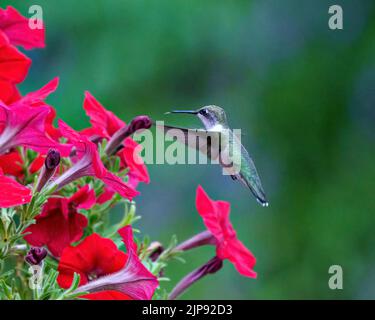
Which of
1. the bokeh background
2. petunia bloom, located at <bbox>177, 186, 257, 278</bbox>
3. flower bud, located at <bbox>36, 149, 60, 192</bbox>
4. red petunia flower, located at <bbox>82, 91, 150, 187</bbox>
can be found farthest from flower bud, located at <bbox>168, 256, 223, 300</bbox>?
the bokeh background

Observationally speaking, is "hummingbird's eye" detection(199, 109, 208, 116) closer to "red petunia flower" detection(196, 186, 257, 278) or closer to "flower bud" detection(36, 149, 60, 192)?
"red petunia flower" detection(196, 186, 257, 278)

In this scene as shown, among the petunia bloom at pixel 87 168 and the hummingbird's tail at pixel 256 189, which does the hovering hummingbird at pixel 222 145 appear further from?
the petunia bloom at pixel 87 168

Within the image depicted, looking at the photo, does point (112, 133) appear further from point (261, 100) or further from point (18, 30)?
point (261, 100)

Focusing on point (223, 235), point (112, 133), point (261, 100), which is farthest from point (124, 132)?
point (261, 100)

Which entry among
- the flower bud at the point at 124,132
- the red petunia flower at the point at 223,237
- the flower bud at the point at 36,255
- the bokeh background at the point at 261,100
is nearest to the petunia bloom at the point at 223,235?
the red petunia flower at the point at 223,237
